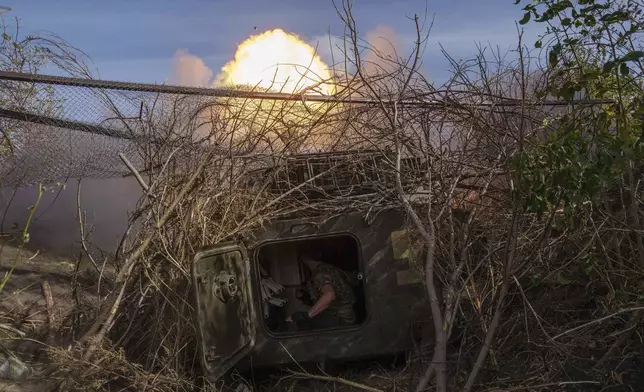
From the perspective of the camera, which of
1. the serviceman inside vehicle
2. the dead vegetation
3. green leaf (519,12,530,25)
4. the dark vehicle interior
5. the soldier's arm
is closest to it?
green leaf (519,12,530,25)

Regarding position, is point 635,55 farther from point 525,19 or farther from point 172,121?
point 172,121

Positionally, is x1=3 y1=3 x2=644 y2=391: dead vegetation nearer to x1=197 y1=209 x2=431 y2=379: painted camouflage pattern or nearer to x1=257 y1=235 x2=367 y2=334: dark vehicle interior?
x1=197 y1=209 x2=431 y2=379: painted camouflage pattern

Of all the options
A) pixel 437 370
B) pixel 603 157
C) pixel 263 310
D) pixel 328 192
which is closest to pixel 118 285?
pixel 263 310

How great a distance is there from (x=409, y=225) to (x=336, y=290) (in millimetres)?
1182

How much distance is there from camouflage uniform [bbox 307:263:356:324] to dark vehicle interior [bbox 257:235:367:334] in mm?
124

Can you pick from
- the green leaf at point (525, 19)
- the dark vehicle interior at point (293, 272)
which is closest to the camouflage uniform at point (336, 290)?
the dark vehicle interior at point (293, 272)

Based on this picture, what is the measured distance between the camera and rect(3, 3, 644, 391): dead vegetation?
544 centimetres

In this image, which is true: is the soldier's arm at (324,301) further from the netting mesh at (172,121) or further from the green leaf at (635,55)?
the green leaf at (635,55)

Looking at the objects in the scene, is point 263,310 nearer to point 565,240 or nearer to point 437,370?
point 437,370

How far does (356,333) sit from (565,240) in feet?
7.00

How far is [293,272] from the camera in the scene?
7.46 metres

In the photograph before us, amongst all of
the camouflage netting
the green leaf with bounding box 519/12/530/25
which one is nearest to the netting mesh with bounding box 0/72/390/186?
the camouflage netting

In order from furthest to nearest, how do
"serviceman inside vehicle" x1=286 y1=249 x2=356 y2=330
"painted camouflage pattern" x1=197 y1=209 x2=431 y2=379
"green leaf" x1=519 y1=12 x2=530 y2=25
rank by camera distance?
"serviceman inside vehicle" x1=286 y1=249 x2=356 y2=330, "painted camouflage pattern" x1=197 y1=209 x2=431 y2=379, "green leaf" x1=519 y1=12 x2=530 y2=25

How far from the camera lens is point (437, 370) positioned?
184 inches
